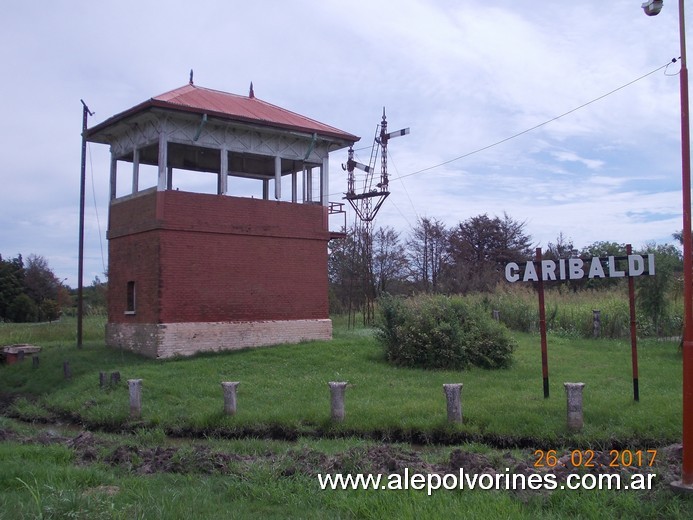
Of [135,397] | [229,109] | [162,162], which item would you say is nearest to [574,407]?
[135,397]

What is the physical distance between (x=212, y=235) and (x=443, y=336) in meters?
8.47

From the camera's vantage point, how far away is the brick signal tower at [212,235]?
69.4 ft

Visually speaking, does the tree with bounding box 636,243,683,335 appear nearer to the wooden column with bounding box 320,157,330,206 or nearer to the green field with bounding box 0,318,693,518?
the green field with bounding box 0,318,693,518

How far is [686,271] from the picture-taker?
7.71 m

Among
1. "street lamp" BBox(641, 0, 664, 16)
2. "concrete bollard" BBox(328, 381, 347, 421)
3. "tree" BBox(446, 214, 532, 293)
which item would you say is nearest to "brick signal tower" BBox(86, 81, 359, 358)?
"concrete bollard" BBox(328, 381, 347, 421)

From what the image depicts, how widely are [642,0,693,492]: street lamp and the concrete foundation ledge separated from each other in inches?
636

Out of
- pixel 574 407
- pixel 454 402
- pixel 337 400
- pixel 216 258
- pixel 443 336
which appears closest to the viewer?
pixel 574 407

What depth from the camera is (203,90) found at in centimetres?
2439

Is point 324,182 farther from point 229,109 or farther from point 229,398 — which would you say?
point 229,398

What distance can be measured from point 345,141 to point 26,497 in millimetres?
18745

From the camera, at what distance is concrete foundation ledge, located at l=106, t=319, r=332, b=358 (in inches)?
819

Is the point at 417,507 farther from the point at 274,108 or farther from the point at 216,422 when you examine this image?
the point at 274,108

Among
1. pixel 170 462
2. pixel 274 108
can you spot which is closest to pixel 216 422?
pixel 170 462

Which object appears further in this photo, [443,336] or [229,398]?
[443,336]
